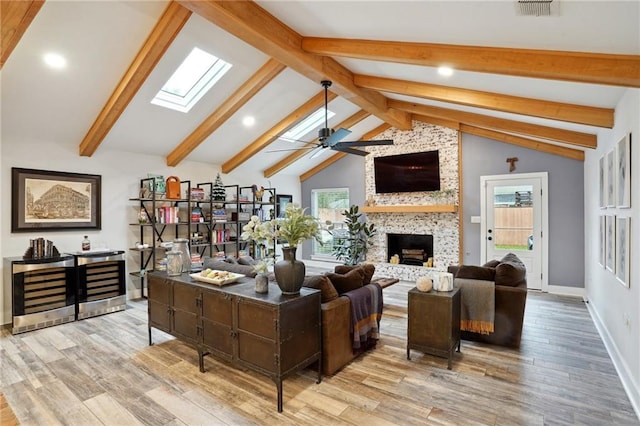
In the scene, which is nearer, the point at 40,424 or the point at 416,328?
the point at 40,424

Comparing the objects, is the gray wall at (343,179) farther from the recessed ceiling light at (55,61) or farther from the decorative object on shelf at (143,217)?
the recessed ceiling light at (55,61)

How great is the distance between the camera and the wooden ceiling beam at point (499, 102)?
139 inches

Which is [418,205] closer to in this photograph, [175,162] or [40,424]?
[175,162]

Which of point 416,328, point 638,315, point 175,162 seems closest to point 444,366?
point 416,328

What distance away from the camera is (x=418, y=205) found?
7461 mm

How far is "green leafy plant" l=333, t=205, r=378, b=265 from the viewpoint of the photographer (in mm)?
8094

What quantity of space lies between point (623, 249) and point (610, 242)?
67 centimetres

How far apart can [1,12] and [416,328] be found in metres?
4.69

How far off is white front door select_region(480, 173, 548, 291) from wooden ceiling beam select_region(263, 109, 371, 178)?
2933 millimetres

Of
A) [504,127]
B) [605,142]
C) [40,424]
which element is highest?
[504,127]

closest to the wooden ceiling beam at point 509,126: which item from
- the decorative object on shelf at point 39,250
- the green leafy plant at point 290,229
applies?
the green leafy plant at point 290,229

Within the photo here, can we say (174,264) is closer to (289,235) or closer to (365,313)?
(289,235)

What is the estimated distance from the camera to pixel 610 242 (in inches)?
146

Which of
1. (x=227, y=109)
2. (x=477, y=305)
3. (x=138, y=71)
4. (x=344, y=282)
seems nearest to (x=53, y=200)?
(x=138, y=71)
